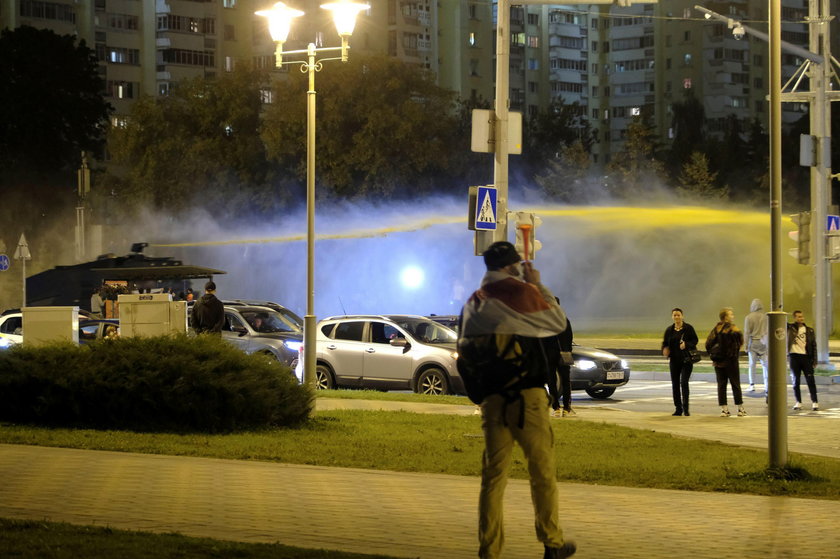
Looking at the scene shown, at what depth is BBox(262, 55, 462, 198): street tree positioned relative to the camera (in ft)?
185

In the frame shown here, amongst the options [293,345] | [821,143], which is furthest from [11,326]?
[821,143]

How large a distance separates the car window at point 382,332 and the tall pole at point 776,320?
Answer: 12.5m

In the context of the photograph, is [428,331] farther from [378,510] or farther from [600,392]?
[378,510]

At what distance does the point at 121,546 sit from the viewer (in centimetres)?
794

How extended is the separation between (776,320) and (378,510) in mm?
4242

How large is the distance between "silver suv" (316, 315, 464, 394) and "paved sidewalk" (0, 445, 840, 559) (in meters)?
11.1

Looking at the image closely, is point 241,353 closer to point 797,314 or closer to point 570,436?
point 570,436

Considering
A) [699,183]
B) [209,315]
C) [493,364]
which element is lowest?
[209,315]

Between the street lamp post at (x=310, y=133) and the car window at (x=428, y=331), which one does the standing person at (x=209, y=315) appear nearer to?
the street lamp post at (x=310, y=133)

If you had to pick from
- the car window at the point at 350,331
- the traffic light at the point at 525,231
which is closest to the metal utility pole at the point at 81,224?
the car window at the point at 350,331

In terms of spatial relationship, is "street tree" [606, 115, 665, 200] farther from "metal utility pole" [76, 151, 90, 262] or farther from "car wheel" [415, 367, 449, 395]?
"car wheel" [415, 367, 449, 395]

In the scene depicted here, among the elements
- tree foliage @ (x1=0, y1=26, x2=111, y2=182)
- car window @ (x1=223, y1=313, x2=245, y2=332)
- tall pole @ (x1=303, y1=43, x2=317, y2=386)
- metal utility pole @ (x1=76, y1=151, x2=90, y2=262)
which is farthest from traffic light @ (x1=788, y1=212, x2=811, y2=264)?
tree foliage @ (x1=0, y1=26, x2=111, y2=182)

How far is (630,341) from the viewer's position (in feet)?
143

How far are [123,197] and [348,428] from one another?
1950 inches
